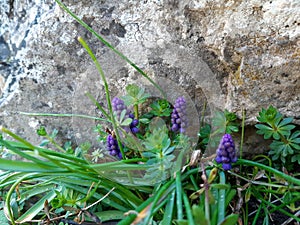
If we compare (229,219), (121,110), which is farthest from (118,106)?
(229,219)

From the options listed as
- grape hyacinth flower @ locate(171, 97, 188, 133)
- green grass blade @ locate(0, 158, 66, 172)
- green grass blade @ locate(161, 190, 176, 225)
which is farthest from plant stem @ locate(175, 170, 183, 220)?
green grass blade @ locate(0, 158, 66, 172)

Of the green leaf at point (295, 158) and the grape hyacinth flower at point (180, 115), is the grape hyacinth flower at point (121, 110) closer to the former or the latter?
the grape hyacinth flower at point (180, 115)

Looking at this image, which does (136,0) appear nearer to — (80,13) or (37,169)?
(80,13)

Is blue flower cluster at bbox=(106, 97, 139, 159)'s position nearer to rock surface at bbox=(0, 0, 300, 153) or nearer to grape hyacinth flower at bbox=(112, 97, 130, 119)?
grape hyacinth flower at bbox=(112, 97, 130, 119)

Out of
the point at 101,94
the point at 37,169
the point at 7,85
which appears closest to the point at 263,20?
the point at 101,94

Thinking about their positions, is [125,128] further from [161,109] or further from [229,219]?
→ [229,219]

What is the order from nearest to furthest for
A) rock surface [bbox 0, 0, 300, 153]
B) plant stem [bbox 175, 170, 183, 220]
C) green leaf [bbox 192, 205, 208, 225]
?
green leaf [bbox 192, 205, 208, 225], plant stem [bbox 175, 170, 183, 220], rock surface [bbox 0, 0, 300, 153]

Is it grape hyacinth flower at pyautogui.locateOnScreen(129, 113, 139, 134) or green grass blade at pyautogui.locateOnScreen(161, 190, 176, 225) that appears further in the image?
grape hyacinth flower at pyautogui.locateOnScreen(129, 113, 139, 134)
